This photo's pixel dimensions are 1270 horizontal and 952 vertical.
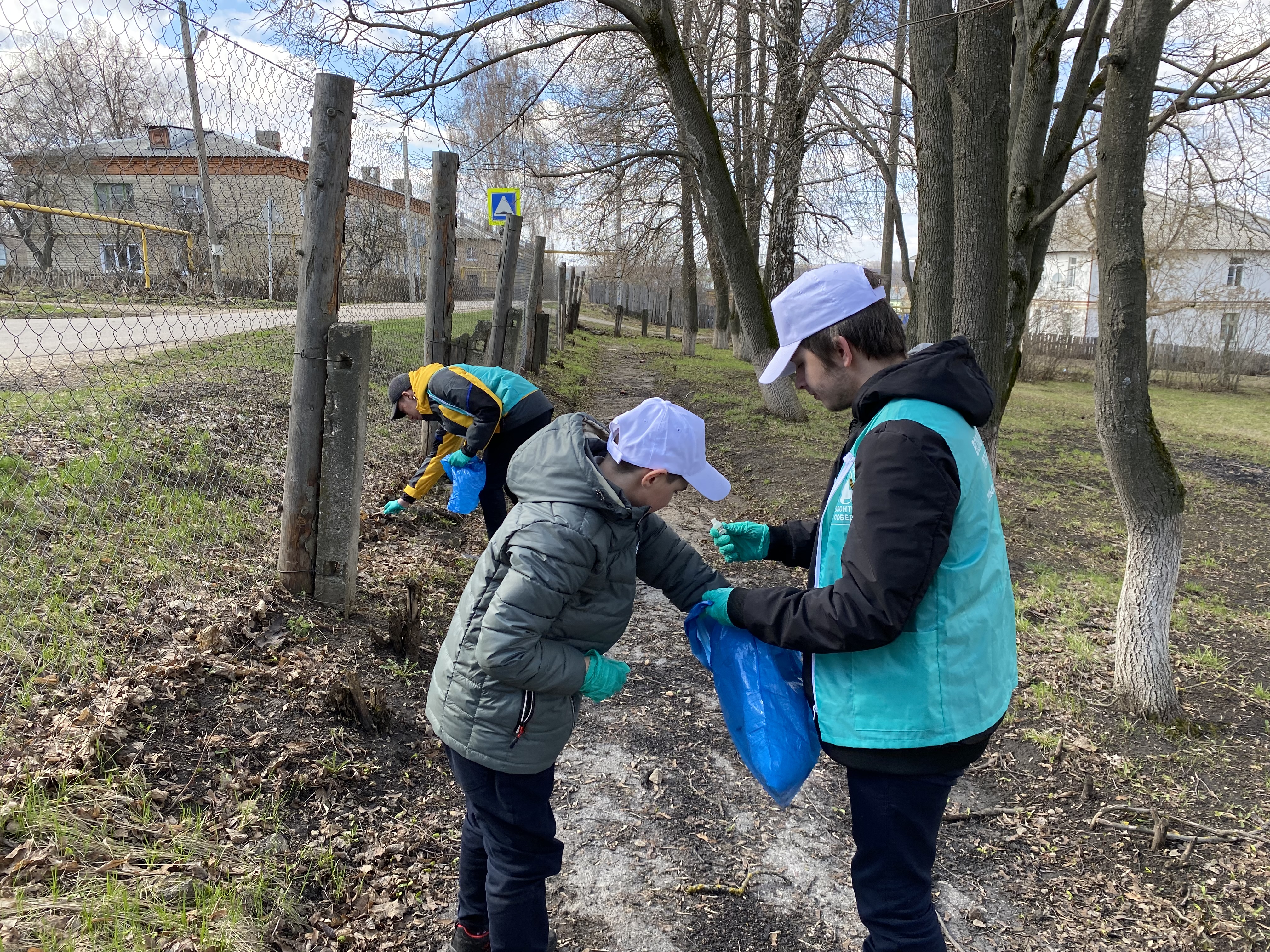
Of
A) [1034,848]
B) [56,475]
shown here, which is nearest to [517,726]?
[1034,848]

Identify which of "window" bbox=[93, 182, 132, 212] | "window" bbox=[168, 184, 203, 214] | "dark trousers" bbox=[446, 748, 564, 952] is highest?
"window" bbox=[168, 184, 203, 214]

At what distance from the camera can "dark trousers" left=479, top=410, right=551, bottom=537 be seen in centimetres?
481

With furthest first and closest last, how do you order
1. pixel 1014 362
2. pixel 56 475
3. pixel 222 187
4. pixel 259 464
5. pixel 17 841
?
pixel 1014 362 → pixel 259 464 → pixel 56 475 → pixel 222 187 → pixel 17 841

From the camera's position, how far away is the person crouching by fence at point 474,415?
15.0 ft

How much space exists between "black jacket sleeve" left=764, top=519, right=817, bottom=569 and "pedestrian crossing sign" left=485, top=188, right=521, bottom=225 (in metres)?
7.81

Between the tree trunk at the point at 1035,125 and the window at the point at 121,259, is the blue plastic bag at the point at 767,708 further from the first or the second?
the tree trunk at the point at 1035,125

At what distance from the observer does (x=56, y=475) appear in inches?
159

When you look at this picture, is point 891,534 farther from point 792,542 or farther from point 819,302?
point 792,542

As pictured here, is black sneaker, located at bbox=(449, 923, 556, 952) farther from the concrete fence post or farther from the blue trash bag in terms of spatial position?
the blue trash bag

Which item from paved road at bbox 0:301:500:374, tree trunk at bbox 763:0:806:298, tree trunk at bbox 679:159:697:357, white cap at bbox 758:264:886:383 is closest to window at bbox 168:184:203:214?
paved road at bbox 0:301:500:374

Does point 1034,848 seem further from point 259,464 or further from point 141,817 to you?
point 259,464

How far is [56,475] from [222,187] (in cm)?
178

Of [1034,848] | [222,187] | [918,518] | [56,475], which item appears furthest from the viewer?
[56,475]

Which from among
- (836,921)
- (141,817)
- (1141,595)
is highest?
(1141,595)
